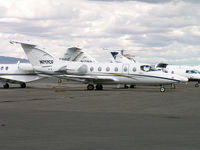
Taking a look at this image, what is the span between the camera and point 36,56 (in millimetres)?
39250

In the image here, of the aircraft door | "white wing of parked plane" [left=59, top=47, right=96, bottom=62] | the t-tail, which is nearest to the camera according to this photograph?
the aircraft door

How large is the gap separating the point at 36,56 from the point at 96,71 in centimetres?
648

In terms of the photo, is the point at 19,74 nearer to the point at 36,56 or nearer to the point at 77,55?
the point at 36,56

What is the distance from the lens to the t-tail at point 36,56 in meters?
39.0

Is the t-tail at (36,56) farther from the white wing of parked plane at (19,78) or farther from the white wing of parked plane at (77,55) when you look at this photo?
the white wing of parked plane at (77,55)

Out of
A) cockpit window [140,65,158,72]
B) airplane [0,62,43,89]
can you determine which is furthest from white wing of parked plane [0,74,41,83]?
cockpit window [140,65,158,72]

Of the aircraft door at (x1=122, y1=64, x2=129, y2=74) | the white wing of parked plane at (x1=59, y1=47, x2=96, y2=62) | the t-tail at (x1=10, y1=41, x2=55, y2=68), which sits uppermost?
the white wing of parked plane at (x1=59, y1=47, x2=96, y2=62)

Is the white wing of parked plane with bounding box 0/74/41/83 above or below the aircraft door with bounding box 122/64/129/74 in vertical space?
below

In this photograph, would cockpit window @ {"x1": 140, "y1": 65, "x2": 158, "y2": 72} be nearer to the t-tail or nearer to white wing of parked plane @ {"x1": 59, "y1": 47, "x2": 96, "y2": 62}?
the t-tail

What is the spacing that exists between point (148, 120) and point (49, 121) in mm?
3182

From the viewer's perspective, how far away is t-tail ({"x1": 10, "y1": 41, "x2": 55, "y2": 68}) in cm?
3903

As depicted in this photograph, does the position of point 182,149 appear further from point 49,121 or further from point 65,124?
point 49,121

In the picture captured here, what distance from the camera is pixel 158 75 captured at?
34.7 m

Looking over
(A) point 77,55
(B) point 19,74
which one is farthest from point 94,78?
(A) point 77,55
